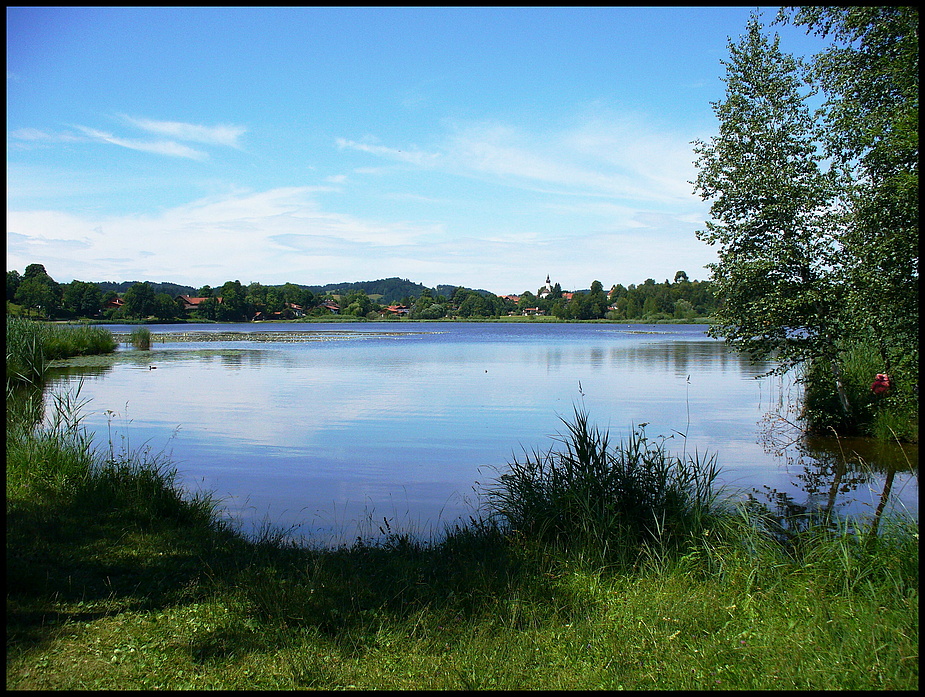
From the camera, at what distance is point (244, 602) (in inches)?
209

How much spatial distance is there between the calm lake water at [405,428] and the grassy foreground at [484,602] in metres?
1.74

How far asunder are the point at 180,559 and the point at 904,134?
8.68 m

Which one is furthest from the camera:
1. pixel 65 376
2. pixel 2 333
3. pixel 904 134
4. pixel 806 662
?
pixel 65 376

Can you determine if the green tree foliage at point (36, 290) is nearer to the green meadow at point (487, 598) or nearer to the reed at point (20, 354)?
the reed at point (20, 354)

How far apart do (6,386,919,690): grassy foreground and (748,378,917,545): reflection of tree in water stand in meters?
1.20

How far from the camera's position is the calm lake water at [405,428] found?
9.88 m

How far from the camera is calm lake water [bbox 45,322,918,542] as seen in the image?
9.88 metres

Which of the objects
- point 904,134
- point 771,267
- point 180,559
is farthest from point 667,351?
point 180,559

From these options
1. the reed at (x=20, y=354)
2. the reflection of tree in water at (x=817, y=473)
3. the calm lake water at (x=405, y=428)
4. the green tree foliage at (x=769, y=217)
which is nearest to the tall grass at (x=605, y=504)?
the reflection of tree in water at (x=817, y=473)

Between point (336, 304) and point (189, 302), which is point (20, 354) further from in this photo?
point (336, 304)

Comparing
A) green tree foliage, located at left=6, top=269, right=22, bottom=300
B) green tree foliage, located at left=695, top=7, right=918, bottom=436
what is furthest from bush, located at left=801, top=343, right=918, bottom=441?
green tree foliage, located at left=6, top=269, right=22, bottom=300

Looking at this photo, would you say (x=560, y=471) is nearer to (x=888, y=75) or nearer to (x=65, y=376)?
(x=888, y=75)

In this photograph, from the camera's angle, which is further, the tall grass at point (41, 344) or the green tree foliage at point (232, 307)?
the green tree foliage at point (232, 307)

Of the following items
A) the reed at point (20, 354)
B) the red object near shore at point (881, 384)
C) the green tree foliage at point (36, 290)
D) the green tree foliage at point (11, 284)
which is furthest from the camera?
the green tree foliage at point (36, 290)
